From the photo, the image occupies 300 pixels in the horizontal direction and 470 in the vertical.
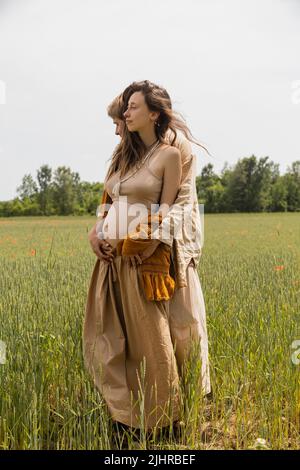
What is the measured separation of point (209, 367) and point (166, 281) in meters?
0.75

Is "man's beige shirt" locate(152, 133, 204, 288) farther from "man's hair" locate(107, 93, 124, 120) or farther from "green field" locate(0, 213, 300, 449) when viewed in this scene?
"green field" locate(0, 213, 300, 449)

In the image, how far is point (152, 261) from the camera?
8.64 ft

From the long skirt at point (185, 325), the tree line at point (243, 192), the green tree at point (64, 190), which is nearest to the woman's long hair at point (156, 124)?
the long skirt at point (185, 325)

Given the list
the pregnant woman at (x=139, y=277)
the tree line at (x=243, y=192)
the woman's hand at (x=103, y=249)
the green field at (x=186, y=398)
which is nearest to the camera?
the green field at (x=186, y=398)

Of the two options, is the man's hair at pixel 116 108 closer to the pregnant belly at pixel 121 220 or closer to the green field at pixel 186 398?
the pregnant belly at pixel 121 220

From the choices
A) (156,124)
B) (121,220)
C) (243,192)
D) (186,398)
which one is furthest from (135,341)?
(243,192)

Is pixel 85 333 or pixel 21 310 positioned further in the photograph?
pixel 21 310

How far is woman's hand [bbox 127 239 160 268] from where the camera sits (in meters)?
2.58

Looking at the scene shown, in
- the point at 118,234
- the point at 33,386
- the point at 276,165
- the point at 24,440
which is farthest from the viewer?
the point at 276,165

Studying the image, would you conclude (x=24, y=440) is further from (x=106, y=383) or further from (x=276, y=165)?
(x=276, y=165)

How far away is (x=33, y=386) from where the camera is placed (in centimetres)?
255

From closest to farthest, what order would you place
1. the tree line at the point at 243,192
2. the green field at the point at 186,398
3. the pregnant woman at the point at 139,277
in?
1. the green field at the point at 186,398
2. the pregnant woman at the point at 139,277
3. the tree line at the point at 243,192

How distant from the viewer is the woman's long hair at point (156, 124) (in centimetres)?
265
